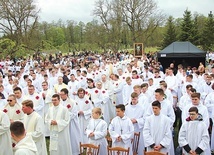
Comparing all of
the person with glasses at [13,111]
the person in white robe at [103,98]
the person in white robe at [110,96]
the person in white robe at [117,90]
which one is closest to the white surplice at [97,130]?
the person with glasses at [13,111]

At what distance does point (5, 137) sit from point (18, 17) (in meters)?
37.2

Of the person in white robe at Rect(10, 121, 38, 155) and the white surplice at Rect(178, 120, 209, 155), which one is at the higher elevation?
the person in white robe at Rect(10, 121, 38, 155)

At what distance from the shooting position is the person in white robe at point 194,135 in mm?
6586

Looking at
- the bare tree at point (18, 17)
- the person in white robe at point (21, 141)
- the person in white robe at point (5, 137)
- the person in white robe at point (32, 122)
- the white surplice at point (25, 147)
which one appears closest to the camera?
the white surplice at point (25, 147)

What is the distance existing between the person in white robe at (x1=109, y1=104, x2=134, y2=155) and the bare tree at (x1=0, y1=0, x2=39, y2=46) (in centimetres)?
3461

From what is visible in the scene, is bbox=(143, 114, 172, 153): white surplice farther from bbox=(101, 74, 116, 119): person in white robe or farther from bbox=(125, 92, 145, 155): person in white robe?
bbox=(101, 74, 116, 119): person in white robe

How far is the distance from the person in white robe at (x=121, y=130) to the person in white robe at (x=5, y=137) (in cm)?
250

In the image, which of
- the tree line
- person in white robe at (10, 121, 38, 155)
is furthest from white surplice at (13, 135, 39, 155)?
the tree line

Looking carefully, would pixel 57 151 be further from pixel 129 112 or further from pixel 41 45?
pixel 41 45

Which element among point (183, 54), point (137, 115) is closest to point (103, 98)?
point (137, 115)

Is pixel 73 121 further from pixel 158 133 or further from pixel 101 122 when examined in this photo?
pixel 158 133

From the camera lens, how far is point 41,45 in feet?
143

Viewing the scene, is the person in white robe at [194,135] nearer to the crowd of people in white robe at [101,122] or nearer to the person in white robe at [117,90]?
the crowd of people in white robe at [101,122]

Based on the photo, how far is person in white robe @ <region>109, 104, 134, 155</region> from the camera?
7457 millimetres
